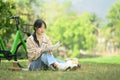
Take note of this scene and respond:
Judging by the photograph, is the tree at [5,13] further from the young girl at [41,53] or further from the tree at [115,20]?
the tree at [115,20]

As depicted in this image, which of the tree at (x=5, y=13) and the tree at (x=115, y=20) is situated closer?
the tree at (x=5, y=13)

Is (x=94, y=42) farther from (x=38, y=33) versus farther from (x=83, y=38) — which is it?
(x=38, y=33)

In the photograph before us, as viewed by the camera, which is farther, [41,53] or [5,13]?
[5,13]

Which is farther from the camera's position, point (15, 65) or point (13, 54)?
point (13, 54)

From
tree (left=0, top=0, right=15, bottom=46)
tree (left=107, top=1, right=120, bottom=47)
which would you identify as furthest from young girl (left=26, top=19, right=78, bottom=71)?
tree (left=107, top=1, right=120, bottom=47)

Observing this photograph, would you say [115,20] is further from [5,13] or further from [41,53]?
[41,53]

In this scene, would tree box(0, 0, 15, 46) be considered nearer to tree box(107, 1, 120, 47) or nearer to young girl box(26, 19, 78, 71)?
young girl box(26, 19, 78, 71)

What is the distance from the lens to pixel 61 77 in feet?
26.3

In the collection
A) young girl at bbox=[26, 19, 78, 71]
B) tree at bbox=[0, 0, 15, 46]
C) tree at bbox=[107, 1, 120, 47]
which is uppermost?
young girl at bbox=[26, 19, 78, 71]

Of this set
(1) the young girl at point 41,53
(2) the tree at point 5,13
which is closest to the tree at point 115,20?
(2) the tree at point 5,13

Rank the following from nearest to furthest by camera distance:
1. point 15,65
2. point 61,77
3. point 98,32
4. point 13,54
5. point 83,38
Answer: point 61,77
point 15,65
point 13,54
point 83,38
point 98,32

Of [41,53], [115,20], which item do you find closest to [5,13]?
[41,53]

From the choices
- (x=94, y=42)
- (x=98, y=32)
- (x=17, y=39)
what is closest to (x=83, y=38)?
(x=94, y=42)

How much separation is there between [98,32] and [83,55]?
18.5m
